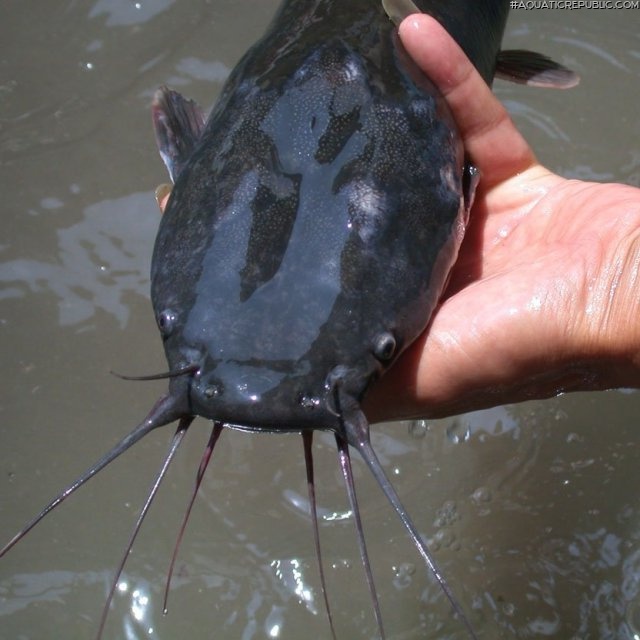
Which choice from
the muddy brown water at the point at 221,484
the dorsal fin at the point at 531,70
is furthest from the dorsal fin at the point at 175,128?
the muddy brown water at the point at 221,484

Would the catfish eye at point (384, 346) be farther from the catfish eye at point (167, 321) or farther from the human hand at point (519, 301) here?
the catfish eye at point (167, 321)

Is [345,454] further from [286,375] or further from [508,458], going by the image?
[508,458]

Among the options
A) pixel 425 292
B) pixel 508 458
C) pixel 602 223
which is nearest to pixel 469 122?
pixel 602 223

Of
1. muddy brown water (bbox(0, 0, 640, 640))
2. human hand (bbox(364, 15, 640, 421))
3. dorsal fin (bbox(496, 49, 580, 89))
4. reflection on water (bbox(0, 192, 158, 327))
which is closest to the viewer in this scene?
human hand (bbox(364, 15, 640, 421))

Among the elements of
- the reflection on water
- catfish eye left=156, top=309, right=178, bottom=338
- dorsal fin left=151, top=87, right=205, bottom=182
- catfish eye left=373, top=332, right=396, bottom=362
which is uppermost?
dorsal fin left=151, top=87, right=205, bottom=182

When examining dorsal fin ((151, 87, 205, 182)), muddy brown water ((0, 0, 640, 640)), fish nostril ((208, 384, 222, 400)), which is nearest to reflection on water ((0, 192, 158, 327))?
muddy brown water ((0, 0, 640, 640))

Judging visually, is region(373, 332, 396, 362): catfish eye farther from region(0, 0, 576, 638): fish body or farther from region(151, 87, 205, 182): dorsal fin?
region(151, 87, 205, 182): dorsal fin

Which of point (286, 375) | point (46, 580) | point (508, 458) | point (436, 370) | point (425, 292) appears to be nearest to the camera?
point (286, 375)

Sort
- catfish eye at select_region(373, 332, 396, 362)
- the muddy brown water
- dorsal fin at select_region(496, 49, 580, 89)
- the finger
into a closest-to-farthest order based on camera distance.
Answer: catfish eye at select_region(373, 332, 396, 362) → the finger → dorsal fin at select_region(496, 49, 580, 89) → the muddy brown water
